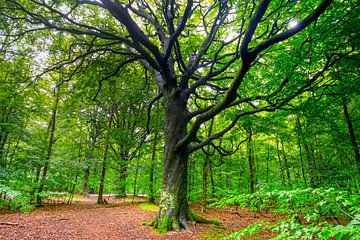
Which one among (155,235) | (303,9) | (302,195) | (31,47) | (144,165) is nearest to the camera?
(302,195)

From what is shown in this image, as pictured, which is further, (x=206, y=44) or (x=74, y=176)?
(x=74, y=176)

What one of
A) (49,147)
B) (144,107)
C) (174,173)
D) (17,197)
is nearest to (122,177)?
(49,147)

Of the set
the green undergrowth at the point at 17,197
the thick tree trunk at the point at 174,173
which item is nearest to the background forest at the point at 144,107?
the green undergrowth at the point at 17,197

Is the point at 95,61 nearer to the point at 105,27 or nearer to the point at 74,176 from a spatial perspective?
A: the point at 105,27

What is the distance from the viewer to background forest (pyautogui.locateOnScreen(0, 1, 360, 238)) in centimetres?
517

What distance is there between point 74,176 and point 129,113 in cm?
676

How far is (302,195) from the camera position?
82.7 inches

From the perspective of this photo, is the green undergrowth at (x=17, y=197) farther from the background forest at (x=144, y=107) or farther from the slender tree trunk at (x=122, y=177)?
the slender tree trunk at (x=122, y=177)

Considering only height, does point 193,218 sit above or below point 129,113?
below

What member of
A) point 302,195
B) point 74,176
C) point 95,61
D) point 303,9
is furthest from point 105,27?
point 74,176

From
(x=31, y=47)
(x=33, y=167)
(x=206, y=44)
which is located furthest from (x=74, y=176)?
(x=206, y=44)

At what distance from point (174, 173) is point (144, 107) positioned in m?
11.1

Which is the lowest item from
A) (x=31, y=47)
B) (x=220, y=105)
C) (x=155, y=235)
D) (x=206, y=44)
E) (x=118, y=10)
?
(x=155, y=235)

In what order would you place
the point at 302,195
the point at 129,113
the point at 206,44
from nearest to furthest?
the point at 302,195
the point at 206,44
the point at 129,113
